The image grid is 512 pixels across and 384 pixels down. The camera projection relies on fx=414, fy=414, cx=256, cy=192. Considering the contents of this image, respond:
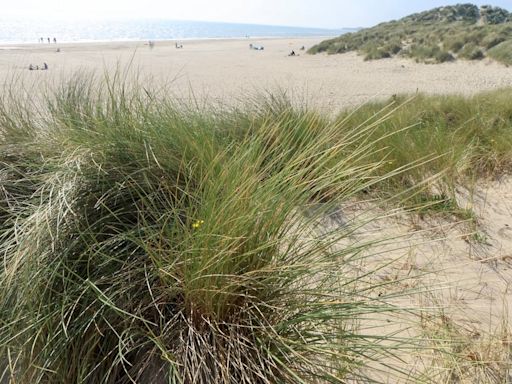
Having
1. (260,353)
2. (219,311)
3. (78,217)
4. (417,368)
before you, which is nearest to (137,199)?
(78,217)

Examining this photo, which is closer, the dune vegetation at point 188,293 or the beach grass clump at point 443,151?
the dune vegetation at point 188,293

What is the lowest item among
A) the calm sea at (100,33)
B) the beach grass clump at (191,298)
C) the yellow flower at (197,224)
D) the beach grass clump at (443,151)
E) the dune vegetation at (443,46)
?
the calm sea at (100,33)

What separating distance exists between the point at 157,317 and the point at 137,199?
570 millimetres

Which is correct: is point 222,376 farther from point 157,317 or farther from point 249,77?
point 249,77

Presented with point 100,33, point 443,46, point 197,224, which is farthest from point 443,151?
point 100,33

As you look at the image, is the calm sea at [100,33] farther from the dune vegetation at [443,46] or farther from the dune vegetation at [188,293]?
the dune vegetation at [188,293]

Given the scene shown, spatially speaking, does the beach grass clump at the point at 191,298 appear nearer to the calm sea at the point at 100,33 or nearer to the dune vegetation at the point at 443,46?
the dune vegetation at the point at 443,46

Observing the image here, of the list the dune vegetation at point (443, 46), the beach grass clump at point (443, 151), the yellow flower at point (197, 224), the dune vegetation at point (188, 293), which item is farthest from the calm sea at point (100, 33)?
the yellow flower at point (197, 224)

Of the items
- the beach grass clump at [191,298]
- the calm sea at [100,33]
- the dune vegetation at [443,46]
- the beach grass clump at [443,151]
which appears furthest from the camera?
the calm sea at [100,33]

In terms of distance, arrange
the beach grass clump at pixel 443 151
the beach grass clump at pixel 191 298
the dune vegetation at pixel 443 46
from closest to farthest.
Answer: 1. the beach grass clump at pixel 191 298
2. the beach grass clump at pixel 443 151
3. the dune vegetation at pixel 443 46

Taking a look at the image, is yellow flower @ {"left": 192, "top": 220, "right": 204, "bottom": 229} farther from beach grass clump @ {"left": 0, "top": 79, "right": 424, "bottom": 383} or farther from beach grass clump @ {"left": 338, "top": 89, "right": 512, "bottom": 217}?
beach grass clump @ {"left": 338, "top": 89, "right": 512, "bottom": 217}

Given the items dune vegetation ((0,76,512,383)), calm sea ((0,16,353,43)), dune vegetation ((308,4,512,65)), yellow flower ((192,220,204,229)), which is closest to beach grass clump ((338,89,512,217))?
dune vegetation ((0,76,512,383))

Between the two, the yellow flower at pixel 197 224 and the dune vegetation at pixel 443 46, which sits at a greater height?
the yellow flower at pixel 197 224

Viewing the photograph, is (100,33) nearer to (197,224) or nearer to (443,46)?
(443,46)
